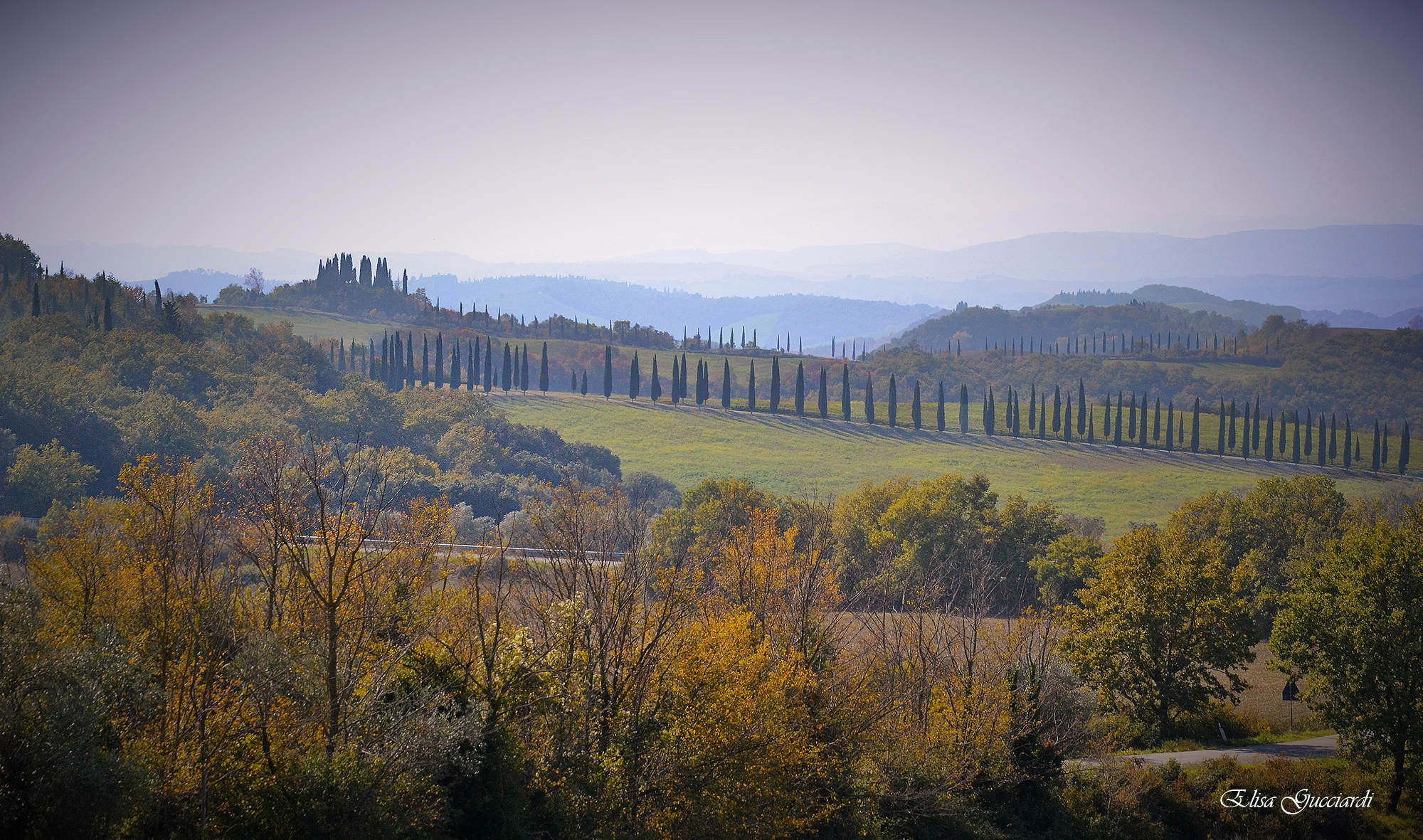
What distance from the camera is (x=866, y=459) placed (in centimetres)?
12394

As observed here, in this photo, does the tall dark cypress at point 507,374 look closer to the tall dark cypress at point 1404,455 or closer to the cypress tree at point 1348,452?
the tall dark cypress at point 1404,455

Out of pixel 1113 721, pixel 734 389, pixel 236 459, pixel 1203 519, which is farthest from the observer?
pixel 734 389

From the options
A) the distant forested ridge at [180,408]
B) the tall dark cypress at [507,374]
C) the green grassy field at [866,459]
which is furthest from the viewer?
the tall dark cypress at [507,374]

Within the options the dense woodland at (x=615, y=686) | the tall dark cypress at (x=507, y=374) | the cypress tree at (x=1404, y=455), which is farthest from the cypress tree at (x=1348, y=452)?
the tall dark cypress at (x=507, y=374)

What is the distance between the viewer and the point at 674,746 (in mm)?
25766

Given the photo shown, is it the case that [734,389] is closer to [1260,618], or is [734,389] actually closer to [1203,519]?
[1203,519]

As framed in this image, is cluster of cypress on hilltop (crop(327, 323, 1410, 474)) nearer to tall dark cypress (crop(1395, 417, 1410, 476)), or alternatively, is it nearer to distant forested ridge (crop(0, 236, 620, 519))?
tall dark cypress (crop(1395, 417, 1410, 476))

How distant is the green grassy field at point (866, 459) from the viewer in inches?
4390

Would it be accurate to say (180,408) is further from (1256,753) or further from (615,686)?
(1256,753)

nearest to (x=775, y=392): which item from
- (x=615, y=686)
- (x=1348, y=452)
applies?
(x=1348, y=452)

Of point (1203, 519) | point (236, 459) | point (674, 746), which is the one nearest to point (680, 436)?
point (236, 459)

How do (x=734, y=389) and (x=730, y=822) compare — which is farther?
(x=734, y=389)

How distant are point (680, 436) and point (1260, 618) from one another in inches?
3223

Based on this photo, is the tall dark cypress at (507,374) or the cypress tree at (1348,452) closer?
the cypress tree at (1348,452)
